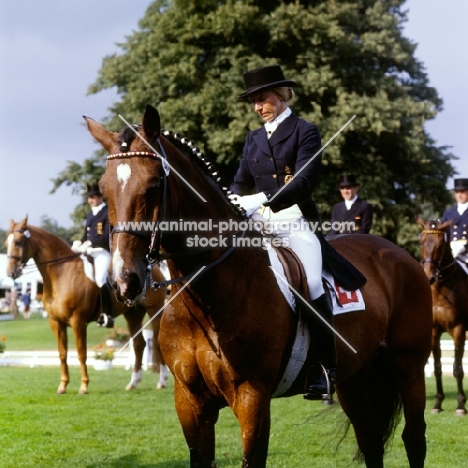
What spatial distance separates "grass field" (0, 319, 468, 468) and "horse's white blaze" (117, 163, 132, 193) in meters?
3.17

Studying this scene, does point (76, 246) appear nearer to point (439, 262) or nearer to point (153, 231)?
point (439, 262)

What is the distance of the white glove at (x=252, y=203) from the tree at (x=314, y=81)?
20556 millimetres

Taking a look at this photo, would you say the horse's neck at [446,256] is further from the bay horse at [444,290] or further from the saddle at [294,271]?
the saddle at [294,271]

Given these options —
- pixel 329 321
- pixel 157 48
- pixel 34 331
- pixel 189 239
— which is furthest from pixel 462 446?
pixel 34 331

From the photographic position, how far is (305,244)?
17.2 ft

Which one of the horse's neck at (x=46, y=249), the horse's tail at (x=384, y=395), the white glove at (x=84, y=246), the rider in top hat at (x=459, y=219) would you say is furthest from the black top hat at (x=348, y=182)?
the horse's tail at (x=384, y=395)

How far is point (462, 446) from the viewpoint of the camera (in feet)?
27.4

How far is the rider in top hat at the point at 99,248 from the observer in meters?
13.9

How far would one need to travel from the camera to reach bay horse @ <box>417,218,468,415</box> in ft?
37.9

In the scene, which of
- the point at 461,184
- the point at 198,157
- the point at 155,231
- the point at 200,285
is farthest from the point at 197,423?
the point at 461,184

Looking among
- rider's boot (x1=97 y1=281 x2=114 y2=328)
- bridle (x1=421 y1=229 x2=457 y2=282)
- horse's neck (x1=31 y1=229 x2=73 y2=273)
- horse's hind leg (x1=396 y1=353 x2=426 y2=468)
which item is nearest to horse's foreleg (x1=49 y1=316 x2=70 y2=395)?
rider's boot (x1=97 y1=281 x2=114 y2=328)

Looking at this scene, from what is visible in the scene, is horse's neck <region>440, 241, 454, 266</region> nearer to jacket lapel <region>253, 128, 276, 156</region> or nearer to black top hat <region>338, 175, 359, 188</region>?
black top hat <region>338, 175, 359, 188</region>

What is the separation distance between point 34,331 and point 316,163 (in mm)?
33923

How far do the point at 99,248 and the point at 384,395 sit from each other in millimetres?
8521
